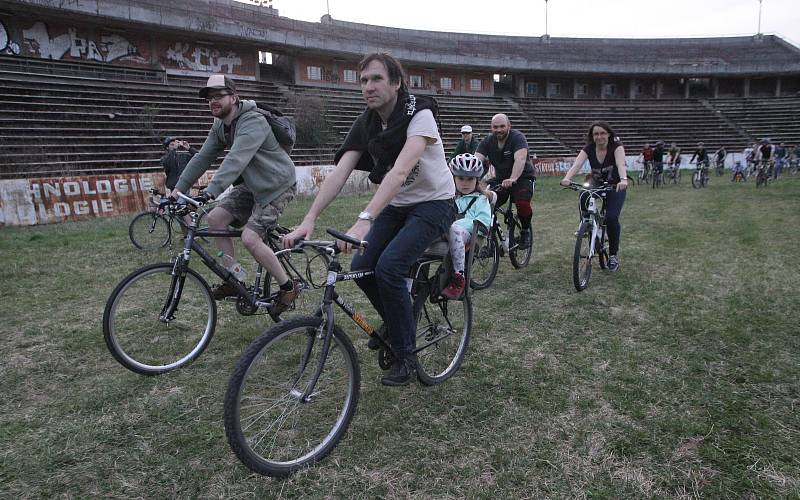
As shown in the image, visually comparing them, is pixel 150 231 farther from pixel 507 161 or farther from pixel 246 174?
pixel 507 161

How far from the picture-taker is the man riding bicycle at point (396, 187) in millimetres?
2848

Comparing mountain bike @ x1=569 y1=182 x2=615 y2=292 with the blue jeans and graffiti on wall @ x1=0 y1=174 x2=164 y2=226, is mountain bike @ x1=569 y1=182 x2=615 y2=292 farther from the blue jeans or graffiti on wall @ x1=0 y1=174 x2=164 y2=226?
graffiti on wall @ x1=0 y1=174 x2=164 y2=226

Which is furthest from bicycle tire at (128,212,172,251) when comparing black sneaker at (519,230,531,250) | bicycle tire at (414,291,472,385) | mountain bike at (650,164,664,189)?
mountain bike at (650,164,664,189)

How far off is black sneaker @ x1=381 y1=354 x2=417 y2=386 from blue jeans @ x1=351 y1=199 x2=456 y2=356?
7 cm

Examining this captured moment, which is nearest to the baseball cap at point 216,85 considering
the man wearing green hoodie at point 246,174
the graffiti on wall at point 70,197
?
the man wearing green hoodie at point 246,174

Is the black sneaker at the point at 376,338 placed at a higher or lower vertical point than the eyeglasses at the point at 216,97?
lower

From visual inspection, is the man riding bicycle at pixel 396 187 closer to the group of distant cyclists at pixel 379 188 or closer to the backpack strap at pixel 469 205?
the group of distant cyclists at pixel 379 188

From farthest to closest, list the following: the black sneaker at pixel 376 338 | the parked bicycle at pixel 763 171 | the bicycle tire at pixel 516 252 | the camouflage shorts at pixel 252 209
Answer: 1. the parked bicycle at pixel 763 171
2. the bicycle tire at pixel 516 252
3. the camouflage shorts at pixel 252 209
4. the black sneaker at pixel 376 338

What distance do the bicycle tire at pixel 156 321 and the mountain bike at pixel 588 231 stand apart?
159 inches

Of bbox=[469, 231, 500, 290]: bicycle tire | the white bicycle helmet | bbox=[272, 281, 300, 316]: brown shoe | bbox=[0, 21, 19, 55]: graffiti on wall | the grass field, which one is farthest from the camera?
bbox=[0, 21, 19, 55]: graffiti on wall

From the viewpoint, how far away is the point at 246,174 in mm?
4254

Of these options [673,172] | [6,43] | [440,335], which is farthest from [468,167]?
[6,43]

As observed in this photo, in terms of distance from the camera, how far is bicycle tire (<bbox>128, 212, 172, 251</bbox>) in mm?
8812

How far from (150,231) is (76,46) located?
2219cm
